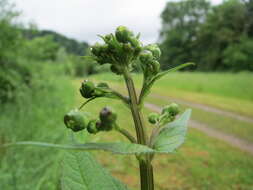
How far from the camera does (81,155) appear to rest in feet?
2.83

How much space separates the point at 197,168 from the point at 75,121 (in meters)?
5.11

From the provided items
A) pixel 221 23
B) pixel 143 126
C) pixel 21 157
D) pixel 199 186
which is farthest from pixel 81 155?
pixel 221 23

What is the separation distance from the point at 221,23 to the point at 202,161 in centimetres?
4328

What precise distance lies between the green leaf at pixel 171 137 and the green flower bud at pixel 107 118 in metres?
0.18

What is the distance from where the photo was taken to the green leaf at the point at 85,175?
2.59ft

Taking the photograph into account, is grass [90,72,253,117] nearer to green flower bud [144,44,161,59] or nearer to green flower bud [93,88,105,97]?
green flower bud [144,44,161,59]

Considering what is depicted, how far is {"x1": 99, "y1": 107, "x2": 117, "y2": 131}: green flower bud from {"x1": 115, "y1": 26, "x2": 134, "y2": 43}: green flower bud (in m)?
0.26

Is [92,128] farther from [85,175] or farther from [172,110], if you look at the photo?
[172,110]

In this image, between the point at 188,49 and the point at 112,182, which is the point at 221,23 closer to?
the point at 188,49

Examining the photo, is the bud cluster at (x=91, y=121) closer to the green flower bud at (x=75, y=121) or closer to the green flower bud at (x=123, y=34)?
the green flower bud at (x=75, y=121)

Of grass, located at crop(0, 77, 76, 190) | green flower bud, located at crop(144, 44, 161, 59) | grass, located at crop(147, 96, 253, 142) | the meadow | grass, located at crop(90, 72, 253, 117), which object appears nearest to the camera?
green flower bud, located at crop(144, 44, 161, 59)

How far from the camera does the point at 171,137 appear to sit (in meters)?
0.86

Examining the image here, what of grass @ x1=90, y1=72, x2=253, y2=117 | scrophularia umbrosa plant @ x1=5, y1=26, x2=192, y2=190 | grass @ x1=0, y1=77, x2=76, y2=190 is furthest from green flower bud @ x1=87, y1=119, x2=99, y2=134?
grass @ x1=90, y1=72, x2=253, y2=117

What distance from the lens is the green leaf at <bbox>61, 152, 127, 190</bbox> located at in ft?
2.59
